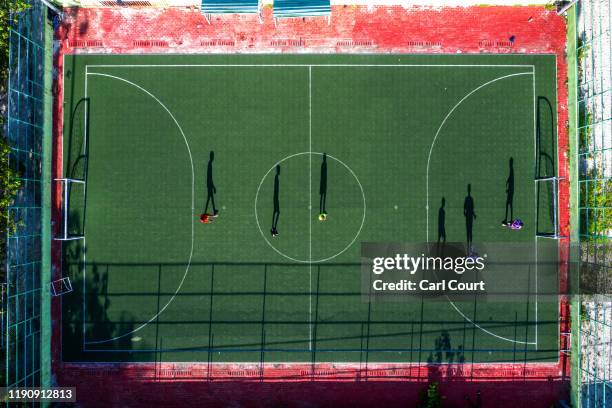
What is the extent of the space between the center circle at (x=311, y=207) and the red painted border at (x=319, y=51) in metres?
4.26

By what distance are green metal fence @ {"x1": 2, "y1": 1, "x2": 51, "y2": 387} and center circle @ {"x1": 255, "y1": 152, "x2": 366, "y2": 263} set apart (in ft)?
26.4

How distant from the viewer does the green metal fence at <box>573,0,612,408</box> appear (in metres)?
14.8

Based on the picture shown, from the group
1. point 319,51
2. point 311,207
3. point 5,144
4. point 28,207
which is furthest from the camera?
point 319,51

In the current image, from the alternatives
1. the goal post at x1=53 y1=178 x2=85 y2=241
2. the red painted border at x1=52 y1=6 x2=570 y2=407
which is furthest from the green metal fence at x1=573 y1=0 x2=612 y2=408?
the goal post at x1=53 y1=178 x2=85 y2=241

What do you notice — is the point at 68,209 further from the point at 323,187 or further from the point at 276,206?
the point at 323,187

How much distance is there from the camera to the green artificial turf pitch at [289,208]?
15555mm

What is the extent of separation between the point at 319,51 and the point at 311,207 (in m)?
5.87

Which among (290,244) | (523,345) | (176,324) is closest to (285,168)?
(290,244)

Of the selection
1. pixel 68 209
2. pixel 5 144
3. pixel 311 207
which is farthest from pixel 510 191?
pixel 5 144

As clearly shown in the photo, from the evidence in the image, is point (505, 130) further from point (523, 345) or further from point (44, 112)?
point (44, 112)

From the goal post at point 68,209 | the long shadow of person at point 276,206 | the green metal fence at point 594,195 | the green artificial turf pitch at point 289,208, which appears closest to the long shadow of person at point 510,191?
the green artificial turf pitch at point 289,208

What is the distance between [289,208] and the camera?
51.1 ft

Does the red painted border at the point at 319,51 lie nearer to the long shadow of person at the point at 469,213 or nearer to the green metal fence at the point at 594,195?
the green metal fence at the point at 594,195

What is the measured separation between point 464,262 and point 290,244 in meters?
6.56
